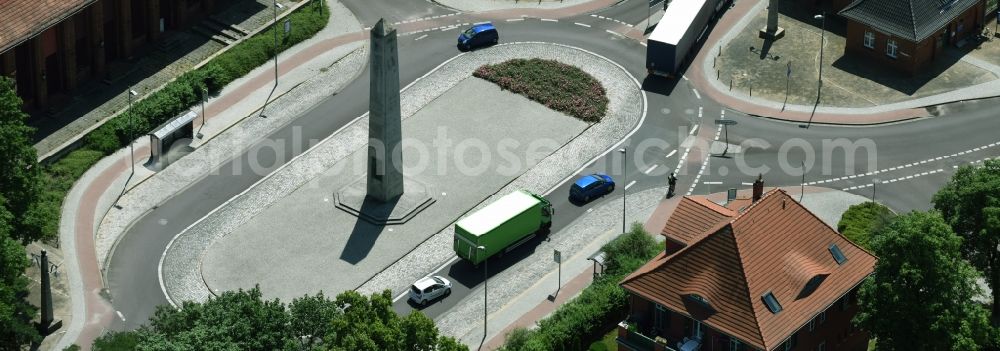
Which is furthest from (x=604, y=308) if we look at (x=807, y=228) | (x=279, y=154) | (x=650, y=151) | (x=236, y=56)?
(x=236, y=56)

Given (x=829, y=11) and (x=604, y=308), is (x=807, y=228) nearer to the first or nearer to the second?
(x=604, y=308)

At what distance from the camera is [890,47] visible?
532 ft

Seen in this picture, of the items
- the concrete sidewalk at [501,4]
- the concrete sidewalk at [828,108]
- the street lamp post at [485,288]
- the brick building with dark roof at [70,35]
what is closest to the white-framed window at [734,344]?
the street lamp post at [485,288]

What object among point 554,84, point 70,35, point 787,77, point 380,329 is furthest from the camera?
point 787,77

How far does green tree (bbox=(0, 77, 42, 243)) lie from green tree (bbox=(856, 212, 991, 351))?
57613 mm

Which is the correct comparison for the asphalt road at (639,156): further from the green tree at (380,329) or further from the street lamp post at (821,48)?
the green tree at (380,329)

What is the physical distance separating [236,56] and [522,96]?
972 inches

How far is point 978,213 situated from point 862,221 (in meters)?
15.4

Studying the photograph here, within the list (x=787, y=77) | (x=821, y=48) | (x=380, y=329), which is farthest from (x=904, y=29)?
(x=380, y=329)

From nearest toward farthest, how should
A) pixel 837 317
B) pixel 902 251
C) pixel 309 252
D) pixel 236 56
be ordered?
pixel 902 251 → pixel 837 317 → pixel 309 252 → pixel 236 56

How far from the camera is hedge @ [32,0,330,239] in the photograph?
14575 cm

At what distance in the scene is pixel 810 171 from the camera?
15012cm

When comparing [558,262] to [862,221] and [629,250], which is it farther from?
[862,221]

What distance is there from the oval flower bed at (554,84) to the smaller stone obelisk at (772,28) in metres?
16.9
